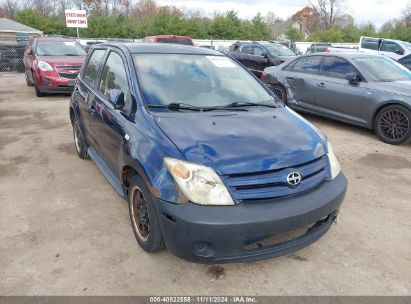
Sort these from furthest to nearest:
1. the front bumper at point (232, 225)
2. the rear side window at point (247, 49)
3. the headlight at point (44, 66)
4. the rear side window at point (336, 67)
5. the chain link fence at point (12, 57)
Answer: the chain link fence at point (12, 57) < the rear side window at point (247, 49) < the headlight at point (44, 66) < the rear side window at point (336, 67) < the front bumper at point (232, 225)

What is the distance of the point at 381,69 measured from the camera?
6828 mm

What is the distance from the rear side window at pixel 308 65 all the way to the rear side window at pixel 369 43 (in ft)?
45.6

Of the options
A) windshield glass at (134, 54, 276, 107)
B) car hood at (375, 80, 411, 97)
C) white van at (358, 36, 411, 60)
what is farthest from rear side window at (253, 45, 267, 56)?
windshield glass at (134, 54, 276, 107)

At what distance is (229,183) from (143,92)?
129cm

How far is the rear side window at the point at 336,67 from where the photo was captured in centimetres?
691

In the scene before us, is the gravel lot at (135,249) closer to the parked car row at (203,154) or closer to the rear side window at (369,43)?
the parked car row at (203,154)

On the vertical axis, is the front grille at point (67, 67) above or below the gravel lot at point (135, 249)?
above

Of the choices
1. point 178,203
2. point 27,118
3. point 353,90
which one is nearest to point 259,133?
→ point 178,203

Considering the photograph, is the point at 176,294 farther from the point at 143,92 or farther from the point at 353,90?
the point at 353,90

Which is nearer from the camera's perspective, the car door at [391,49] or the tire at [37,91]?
the tire at [37,91]

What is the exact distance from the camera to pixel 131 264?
287cm

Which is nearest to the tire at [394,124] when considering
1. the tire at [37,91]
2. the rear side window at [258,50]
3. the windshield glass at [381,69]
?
the windshield glass at [381,69]

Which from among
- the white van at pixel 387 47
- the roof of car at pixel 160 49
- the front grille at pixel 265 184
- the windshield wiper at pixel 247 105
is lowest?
the front grille at pixel 265 184

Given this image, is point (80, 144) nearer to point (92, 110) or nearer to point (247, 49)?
point (92, 110)
